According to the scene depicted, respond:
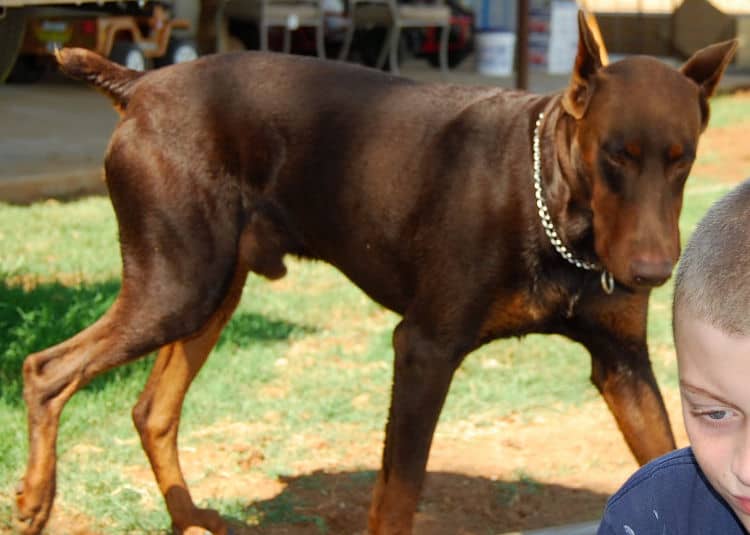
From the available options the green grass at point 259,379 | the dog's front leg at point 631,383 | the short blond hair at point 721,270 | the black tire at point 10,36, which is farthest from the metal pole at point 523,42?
the short blond hair at point 721,270

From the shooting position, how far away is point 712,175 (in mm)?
11336

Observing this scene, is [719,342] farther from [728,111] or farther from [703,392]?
[728,111]

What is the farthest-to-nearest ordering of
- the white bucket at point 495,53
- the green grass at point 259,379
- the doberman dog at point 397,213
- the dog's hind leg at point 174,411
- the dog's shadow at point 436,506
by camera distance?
the white bucket at point 495,53 → the green grass at point 259,379 → the dog's shadow at point 436,506 → the dog's hind leg at point 174,411 → the doberman dog at point 397,213

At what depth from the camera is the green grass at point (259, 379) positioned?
477 centimetres

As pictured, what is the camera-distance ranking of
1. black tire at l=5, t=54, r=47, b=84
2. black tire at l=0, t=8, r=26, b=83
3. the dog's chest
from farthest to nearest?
black tire at l=5, t=54, r=47, b=84, black tire at l=0, t=8, r=26, b=83, the dog's chest

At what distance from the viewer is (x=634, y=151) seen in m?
3.51

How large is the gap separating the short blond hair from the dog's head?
1555 mm

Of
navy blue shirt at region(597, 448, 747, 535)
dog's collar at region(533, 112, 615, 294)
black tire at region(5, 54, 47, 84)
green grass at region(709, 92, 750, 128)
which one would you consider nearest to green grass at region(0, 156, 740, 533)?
dog's collar at region(533, 112, 615, 294)

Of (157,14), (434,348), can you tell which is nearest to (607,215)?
(434,348)

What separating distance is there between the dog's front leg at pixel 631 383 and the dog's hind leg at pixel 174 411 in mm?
1181

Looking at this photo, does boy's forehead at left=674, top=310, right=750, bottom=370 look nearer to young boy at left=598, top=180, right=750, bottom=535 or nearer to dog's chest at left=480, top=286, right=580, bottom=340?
young boy at left=598, top=180, right=750, bottom=535

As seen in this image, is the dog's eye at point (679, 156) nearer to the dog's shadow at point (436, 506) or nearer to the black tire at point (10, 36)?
the dog's shadow at point (436, 506)

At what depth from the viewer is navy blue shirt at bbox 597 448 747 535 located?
221 centimetres

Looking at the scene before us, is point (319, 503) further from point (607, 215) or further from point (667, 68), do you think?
point (667, 68)
